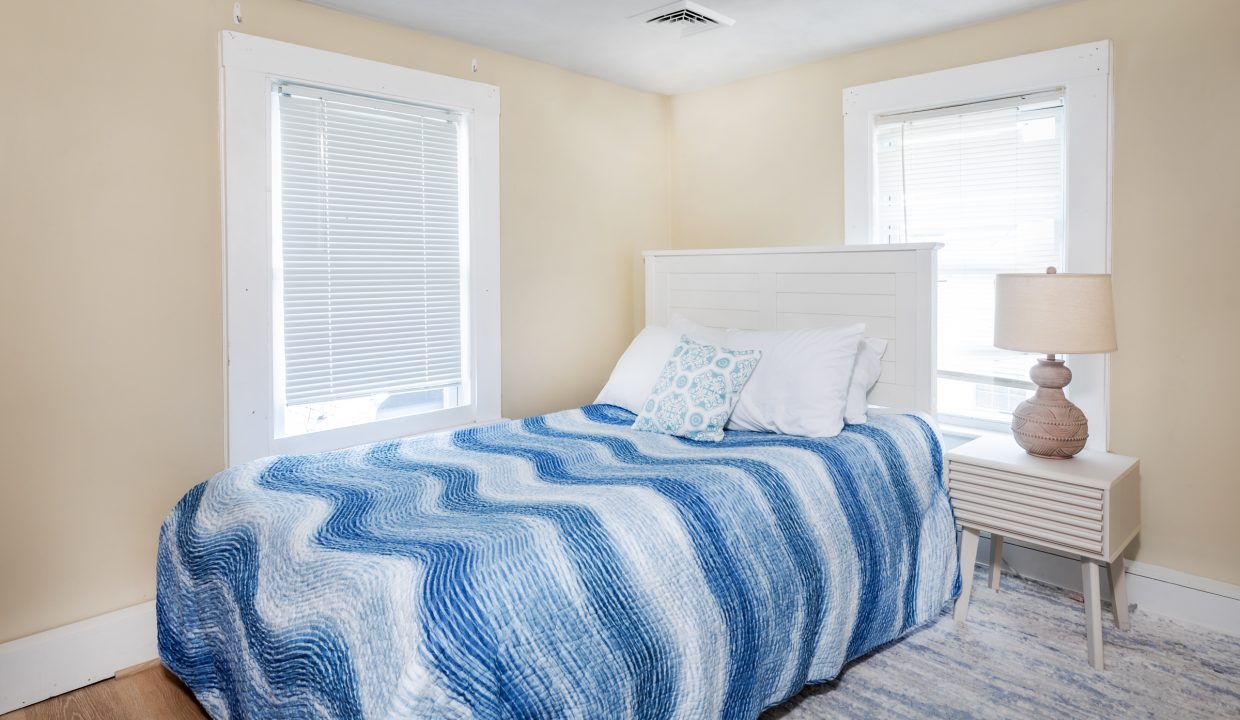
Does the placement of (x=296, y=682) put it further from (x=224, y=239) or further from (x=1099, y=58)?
(x=1099, y=58)

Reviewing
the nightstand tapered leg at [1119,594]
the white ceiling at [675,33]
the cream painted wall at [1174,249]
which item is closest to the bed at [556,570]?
the nightstand tapered leg at [1119,594]

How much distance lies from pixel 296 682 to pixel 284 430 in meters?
1.45

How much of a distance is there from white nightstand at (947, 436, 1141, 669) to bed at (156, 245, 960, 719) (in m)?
0.09

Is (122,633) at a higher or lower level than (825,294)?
lower

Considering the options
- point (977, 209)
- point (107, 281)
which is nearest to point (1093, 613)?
point (977, 209)

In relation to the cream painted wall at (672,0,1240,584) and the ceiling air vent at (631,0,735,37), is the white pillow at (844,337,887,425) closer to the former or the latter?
the cream painted wall at (672,0,1240,584)

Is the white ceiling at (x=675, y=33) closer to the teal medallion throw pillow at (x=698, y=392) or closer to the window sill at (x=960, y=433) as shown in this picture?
the teal medallion throw pillow at (x=698, y=392)

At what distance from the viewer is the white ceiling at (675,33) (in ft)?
9.35

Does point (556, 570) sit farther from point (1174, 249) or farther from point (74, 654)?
point (1174, 249)

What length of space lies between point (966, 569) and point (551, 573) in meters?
1.83

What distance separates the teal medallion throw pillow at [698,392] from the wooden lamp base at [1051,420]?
99cm

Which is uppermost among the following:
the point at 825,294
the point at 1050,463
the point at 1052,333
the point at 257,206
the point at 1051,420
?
the point at 257,206

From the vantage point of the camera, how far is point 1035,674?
2363 mm

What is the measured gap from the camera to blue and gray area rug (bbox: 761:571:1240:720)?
2.18 meters
